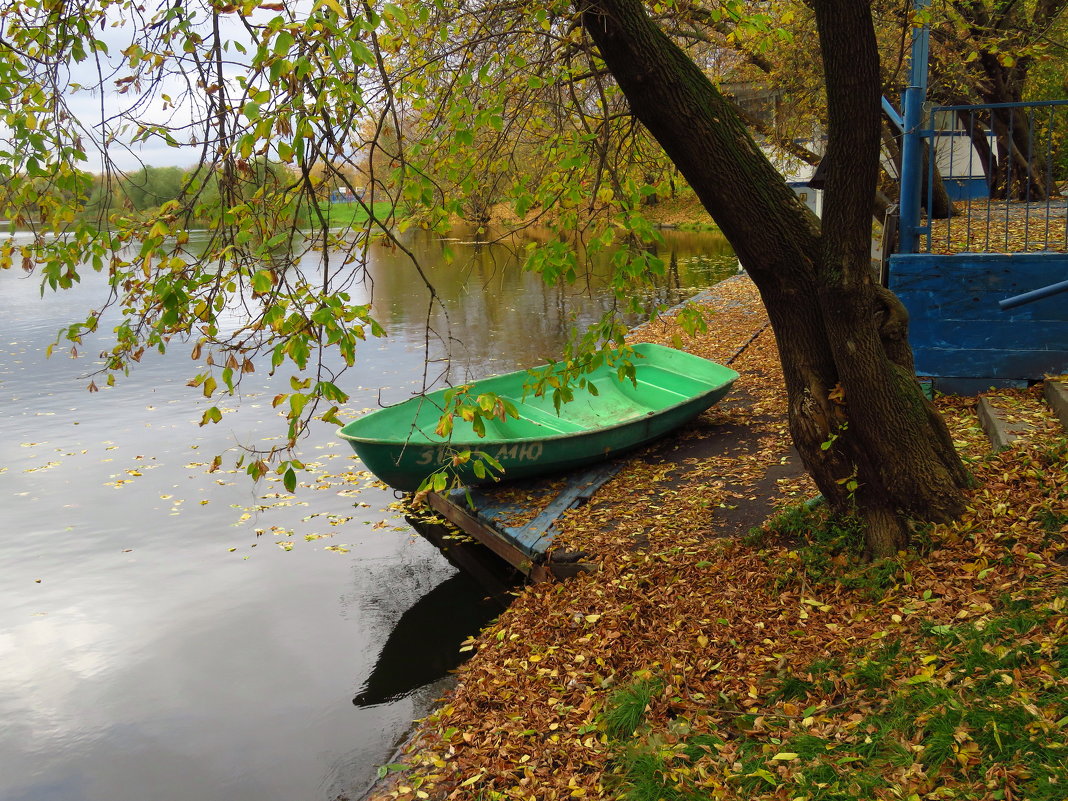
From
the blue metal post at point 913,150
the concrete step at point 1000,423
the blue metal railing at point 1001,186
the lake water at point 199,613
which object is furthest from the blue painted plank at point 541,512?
the blue metal railing at point 1001,186

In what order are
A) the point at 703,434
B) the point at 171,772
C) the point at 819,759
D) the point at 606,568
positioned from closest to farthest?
the point at 819,759 → the point at 171,772 → the point at 606,568 → the point at 703,434

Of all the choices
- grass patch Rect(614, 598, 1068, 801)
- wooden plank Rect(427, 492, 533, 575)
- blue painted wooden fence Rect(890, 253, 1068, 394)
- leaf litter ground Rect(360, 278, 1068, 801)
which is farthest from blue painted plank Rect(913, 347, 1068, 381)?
grass patch Rect(614, 598, 1068, 801)

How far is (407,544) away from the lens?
9.43 meters

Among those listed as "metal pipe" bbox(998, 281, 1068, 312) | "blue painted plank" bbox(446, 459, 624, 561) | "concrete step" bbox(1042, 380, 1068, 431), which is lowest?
"blue painted plank" bbox(446, 459, 624, 561)

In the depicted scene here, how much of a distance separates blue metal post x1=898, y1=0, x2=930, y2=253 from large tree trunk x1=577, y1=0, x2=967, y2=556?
119 inches

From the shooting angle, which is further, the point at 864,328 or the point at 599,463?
the point at 599,463

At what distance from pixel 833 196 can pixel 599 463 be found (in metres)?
4.97

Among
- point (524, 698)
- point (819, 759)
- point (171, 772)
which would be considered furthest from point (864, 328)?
point (171, 772)

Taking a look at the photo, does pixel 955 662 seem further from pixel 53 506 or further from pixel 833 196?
pixel 53 506

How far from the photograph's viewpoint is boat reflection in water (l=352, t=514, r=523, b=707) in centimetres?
704

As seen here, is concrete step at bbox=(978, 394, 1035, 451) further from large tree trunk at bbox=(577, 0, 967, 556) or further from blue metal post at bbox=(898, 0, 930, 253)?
blue metal post at bbox=(898, 0, 930, 253)

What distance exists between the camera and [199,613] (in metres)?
8.26

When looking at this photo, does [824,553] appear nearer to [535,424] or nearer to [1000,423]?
[1000,423]

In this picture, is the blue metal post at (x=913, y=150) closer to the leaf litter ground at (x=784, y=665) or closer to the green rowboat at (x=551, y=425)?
the leaf litter ground at (x=784, y=665)
